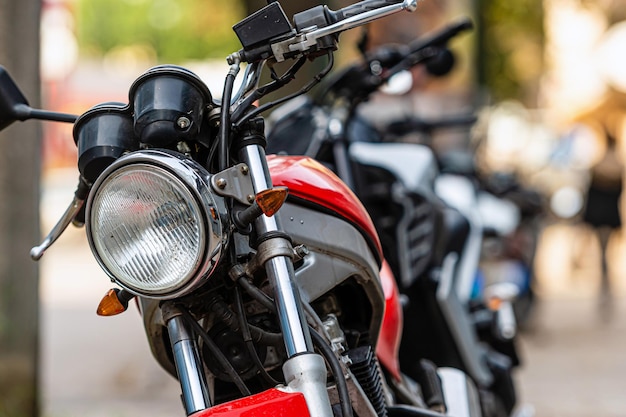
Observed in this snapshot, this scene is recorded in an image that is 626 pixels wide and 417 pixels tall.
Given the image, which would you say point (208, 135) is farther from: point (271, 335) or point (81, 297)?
point (81, 297)

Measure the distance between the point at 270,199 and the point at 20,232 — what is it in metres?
3.35

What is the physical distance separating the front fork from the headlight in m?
0.11

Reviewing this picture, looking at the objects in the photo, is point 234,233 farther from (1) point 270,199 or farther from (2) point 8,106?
(2) point 8,106

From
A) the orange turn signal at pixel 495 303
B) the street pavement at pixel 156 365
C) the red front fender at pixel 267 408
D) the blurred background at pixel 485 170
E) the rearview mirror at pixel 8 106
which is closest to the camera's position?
the red front fender at pixel 267 408

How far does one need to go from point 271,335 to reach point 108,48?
52151mm

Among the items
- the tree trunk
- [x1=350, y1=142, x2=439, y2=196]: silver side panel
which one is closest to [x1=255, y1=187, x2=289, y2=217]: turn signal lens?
[x1=350, y1=142, x2=439, y2=196]: silver side panel

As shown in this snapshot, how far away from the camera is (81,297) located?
11602 millimetres

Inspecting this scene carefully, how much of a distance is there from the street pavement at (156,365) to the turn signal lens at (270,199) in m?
2.75

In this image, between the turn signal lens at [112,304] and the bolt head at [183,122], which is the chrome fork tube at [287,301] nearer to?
the bolt head at [183,122]

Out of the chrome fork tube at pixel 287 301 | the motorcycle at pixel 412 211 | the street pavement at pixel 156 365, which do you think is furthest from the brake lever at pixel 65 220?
the street pavement at pixel 156 365

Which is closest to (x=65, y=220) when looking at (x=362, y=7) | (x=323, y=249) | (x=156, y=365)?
(x=323, y=249)

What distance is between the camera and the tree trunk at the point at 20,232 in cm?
474

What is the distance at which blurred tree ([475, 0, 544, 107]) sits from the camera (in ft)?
63.0

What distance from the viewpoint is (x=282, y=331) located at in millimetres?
1829
